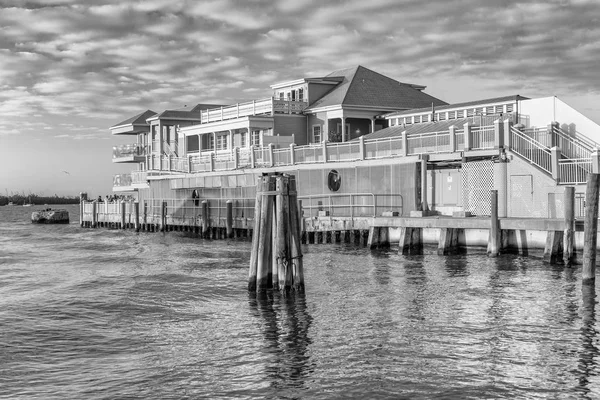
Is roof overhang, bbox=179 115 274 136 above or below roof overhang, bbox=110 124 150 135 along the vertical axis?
below

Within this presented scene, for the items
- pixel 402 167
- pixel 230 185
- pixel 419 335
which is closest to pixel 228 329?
pixel 419 335

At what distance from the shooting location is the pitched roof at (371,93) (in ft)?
188

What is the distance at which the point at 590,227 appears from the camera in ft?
70.1

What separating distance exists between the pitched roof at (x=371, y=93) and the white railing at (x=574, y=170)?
86.4 ft

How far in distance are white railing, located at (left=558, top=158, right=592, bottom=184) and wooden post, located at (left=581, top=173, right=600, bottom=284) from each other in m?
9.74

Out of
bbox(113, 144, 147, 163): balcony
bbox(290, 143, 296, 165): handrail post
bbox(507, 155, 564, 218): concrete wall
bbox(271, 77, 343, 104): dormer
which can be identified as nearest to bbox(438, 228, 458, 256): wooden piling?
bbox(507, 155, 564, 218): concrete wall

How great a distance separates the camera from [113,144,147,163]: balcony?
2995 inches

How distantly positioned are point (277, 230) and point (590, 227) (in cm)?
950

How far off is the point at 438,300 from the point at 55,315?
10.9 m

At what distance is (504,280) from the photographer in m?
23.8

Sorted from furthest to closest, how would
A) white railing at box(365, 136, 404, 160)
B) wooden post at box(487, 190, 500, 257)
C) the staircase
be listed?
white railing at box(365, 136, 404, 160)
the staircase
wooden post at box(487, 190, 500, 257)

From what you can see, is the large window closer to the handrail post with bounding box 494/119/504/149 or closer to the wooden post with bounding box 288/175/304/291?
the handrail post with bounding box 494/119/504/149

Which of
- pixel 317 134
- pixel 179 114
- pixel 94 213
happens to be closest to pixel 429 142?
pixel 317 134

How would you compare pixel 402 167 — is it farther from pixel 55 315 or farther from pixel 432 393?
pixel 432 393
